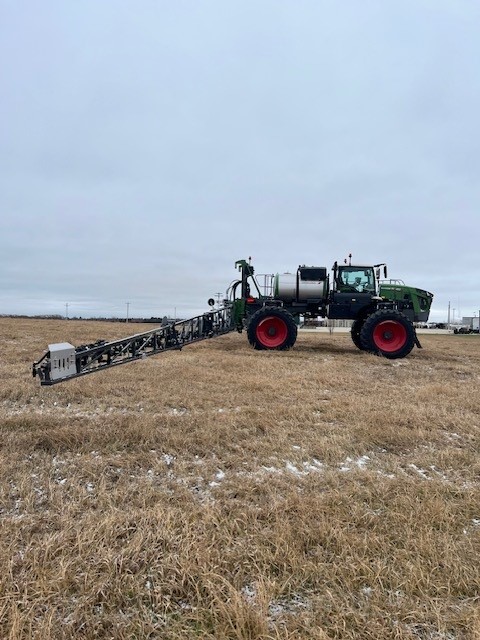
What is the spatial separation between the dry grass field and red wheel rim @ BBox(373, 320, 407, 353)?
20.7 ft

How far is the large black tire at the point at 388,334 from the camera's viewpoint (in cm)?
1195

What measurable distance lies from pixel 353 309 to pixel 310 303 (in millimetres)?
1414

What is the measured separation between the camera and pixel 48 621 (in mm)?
1897

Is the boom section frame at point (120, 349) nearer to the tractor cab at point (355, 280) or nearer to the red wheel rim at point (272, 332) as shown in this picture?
the red wheel rim at point (272, 332)

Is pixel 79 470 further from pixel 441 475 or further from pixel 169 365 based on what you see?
pixel 169 365

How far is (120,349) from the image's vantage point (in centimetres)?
703

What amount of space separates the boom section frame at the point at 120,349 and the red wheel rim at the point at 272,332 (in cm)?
135

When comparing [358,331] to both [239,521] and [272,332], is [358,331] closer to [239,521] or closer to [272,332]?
[272,332]

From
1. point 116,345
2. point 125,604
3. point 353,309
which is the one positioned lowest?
point 125,604

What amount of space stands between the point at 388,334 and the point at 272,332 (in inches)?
142

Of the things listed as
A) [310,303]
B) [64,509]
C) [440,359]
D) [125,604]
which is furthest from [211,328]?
[125,604]

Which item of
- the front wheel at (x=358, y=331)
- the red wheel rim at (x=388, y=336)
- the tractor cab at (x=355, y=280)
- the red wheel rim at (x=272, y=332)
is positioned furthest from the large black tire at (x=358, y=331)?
the red wheel rim at (x=272, y=332)

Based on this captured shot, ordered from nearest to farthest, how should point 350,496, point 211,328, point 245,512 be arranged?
1. point 245,512
2. point 350,496
3. point 211,328

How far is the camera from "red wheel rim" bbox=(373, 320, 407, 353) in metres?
Result: 12.1
